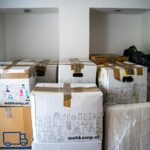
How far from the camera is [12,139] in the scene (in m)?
1.63

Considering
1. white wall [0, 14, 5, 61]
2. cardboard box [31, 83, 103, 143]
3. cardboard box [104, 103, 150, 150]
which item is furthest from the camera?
white wall [0, 14, 5, 61]

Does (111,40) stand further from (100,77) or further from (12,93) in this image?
(12,93)

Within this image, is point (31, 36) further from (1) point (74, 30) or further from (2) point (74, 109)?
(2) point (74, 109)

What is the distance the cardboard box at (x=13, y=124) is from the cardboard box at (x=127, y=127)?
679mm

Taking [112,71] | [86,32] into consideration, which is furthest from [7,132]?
[86,32]

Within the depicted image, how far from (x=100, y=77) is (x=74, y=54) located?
0.98 metres

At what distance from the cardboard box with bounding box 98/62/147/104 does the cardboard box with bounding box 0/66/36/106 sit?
2.26 ft

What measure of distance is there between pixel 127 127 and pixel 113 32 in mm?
2136

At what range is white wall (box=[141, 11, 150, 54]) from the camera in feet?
9.80

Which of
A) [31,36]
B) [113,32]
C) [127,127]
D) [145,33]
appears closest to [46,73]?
[127,127]

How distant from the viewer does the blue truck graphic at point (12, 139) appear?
1.62 meters

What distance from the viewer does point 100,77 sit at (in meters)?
1.86

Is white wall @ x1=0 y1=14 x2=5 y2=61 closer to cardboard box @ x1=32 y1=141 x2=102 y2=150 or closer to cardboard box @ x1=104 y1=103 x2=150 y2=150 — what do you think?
cardboard box @ x1=32 y1=141 x2=102 y2=150

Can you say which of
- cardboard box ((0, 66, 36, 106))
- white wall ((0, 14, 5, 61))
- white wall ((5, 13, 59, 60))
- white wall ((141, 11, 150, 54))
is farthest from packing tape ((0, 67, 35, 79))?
white wall ((141, 11, 150, 54))
